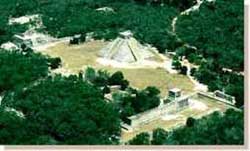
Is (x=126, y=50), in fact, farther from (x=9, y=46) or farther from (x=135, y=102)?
(x=135, y=102)

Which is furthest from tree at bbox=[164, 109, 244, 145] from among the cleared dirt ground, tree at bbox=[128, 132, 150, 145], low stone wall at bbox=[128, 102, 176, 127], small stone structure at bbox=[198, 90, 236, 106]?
small stone structure at bbox=[198, 90, 236, 106]

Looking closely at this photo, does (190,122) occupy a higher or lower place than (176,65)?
lower

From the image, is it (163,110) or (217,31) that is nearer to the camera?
(163,110)

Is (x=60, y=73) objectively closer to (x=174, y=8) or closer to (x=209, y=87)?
(x=209, y=87)

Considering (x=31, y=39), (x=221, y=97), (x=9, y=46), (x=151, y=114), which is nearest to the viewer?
(x=151, y=114)

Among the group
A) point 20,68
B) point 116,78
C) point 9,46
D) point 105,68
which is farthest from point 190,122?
point 9,46

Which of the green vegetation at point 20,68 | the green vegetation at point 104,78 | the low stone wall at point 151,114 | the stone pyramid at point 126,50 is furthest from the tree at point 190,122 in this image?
the stone pyramid at point 126,50

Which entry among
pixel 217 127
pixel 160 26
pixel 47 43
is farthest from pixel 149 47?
pixel 217 127

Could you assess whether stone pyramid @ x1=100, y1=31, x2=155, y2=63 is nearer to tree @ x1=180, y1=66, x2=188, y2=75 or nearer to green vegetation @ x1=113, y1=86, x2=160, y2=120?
tree @ x1=180, y1=66, x2=188, y2=75
